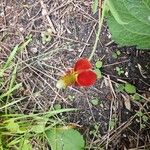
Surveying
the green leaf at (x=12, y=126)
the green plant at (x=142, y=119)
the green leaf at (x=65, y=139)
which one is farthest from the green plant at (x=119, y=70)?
the green leaf at (x=12, y=126)

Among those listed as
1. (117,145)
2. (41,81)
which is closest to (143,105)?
(117,145)

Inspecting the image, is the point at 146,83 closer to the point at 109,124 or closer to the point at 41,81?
the point at 109,124

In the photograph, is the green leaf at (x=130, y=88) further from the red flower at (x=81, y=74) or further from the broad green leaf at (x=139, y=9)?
the broad green leaf at (x=139, y=9)

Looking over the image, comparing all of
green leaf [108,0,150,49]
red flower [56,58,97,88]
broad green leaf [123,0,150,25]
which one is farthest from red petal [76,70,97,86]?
broad green leaf [123,0,150,25]

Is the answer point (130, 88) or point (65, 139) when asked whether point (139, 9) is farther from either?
point (65, 139)

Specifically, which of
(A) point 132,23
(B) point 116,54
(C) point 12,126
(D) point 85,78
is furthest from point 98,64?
(C) point 12,126
